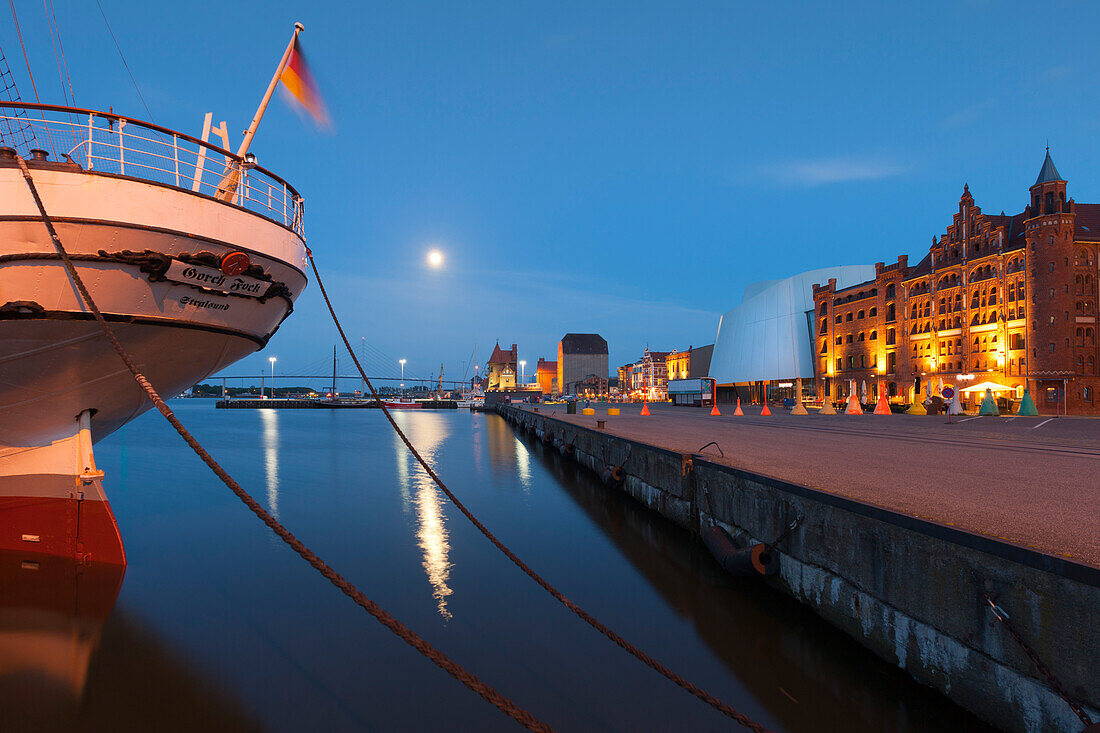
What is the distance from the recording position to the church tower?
4056 cm

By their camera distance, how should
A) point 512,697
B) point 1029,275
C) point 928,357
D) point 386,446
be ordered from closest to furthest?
point 512,697 < point 386,446 < point 1029,275 < point 928,357

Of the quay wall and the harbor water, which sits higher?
the quay wall

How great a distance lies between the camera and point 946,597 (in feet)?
15.0

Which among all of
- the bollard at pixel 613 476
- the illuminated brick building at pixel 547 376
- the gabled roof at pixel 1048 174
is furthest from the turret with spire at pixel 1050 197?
the illuminated brick building at pixel 547 376

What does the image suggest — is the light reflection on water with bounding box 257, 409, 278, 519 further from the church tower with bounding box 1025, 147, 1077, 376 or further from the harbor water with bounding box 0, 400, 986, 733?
the church tower with bounding box 1025, 147, 1077, 376

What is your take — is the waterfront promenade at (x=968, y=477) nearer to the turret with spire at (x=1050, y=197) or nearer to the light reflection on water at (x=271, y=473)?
the light reflection on water at (x=271, y=473)

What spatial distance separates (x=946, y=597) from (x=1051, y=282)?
51183 millimetres

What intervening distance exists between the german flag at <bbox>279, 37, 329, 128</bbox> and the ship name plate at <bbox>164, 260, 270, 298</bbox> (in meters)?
3.84

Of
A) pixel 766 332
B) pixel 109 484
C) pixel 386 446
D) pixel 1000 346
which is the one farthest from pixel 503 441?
pixel 766 332

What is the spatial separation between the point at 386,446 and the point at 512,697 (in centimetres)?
3434

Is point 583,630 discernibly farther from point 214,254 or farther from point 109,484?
point 109,484

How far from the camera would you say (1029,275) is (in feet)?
139

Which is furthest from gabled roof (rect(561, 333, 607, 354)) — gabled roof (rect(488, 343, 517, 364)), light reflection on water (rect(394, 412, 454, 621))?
light reflection on water (rect(394, 412, 454, 621))

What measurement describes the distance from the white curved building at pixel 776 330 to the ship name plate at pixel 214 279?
224 feet
